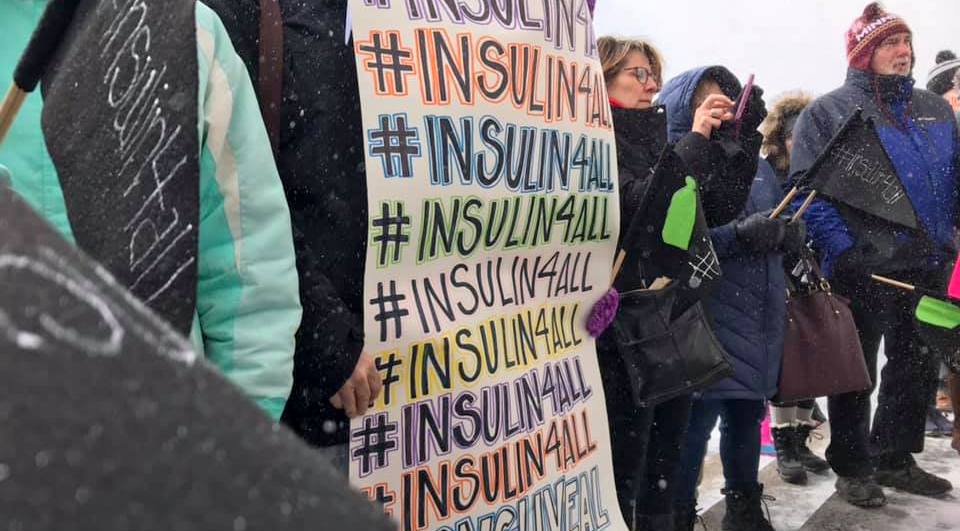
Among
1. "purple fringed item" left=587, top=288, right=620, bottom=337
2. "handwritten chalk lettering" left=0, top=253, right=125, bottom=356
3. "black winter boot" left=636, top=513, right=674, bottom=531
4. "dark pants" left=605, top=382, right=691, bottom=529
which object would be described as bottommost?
"black winter boot" left=636, top=513, right=674, bottom=531

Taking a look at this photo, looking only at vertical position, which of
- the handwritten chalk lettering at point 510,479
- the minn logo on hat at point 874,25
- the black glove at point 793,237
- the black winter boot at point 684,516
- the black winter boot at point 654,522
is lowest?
the black winter boot at point 684,516

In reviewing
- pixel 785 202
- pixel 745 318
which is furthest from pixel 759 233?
pixel 745 318

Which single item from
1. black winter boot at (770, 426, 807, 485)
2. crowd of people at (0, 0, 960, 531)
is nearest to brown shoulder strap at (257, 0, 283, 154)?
crowd of people at (0, 0, 960, 531)

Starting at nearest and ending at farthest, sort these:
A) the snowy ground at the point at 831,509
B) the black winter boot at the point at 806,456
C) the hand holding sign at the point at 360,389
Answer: the hand holding sign at the point at 360,389 → the snowy ground at the point at 831,509 → the black winter boot at the point at 806,456

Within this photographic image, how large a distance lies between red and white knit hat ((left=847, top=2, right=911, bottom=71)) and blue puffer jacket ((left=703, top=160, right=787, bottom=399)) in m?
1.21

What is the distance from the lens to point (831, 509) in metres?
3.91

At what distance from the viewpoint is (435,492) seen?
1751mm

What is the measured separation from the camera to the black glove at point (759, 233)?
3.28m

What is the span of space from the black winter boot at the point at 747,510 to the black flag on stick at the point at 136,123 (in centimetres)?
294

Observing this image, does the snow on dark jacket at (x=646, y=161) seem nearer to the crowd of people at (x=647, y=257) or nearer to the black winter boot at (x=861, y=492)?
the crowd of people at (x=647, y=257)

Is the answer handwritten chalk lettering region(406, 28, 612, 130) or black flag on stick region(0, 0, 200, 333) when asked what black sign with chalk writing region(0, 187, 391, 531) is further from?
handwritten chalk lettering region(406, 28, 612, 130)

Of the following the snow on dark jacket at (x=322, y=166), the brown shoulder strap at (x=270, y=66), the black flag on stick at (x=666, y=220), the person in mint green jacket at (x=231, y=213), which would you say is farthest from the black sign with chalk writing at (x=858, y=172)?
the person in mint green jacket at (x=231, y=213)

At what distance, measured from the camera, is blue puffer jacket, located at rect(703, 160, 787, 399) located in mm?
3336

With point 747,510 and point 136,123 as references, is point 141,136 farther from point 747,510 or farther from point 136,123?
point 747,510
